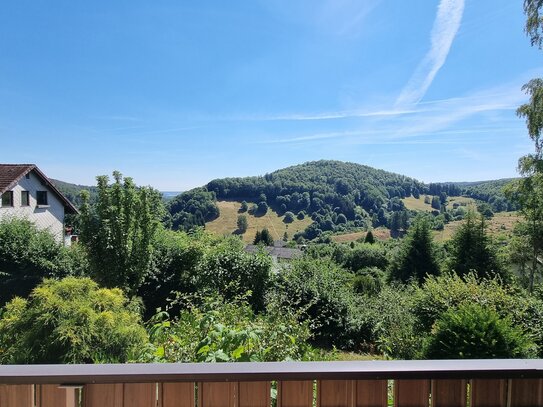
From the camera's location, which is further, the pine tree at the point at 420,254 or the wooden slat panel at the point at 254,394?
the pine tree at the point at 420,254

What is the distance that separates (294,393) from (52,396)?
0.74 meters

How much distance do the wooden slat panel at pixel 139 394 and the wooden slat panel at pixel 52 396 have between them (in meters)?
0.17

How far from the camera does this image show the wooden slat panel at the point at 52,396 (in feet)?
3.37

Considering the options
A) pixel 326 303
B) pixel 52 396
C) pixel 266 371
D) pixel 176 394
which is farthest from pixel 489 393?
Answer: pixel 326 303

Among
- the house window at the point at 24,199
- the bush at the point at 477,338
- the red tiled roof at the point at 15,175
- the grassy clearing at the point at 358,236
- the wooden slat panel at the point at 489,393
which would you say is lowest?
the grassy clearing at the point at 358,236

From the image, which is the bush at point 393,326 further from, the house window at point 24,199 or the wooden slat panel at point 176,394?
the house window at point 24,199

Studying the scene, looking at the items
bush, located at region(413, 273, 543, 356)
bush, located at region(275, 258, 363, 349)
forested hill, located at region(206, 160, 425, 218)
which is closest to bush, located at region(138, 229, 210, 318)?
bush, located at region(275, 258, 363, 349)

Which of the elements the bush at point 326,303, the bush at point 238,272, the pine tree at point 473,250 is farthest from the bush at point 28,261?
the pine tree at point 473,250

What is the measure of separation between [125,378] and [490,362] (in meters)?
1.12

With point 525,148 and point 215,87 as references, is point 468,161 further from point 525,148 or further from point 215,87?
point 215,87

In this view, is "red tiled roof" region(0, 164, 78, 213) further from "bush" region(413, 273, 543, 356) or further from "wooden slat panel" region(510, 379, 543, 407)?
"wooden slat panel" region(510, 379, 543, 407)

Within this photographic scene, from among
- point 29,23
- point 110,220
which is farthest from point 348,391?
point 29,23

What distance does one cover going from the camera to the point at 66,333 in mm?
2768

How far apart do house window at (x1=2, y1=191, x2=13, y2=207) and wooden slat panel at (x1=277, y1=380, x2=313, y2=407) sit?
18779 millimetres
